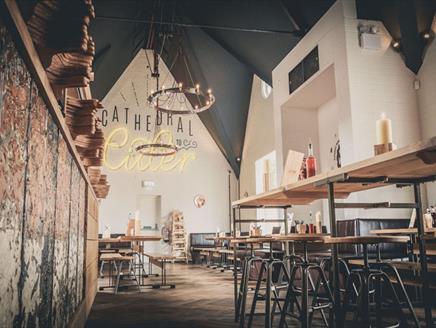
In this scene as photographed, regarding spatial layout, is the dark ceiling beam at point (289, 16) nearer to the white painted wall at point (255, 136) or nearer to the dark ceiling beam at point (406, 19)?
the dark ceiling beam at point (406, 19)

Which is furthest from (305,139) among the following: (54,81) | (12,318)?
(12,318)

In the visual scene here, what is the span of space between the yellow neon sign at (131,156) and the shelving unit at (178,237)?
1509 mm

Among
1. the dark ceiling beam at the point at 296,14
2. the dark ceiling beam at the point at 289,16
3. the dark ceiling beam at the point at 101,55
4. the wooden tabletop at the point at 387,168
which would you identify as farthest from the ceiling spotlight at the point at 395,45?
the dark ceiling beam at the point at 101,55

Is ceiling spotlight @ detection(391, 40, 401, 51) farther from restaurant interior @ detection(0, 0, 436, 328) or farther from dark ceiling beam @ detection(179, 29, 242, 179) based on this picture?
dark ceiling beam @ detection(179, 29, 242, 179)

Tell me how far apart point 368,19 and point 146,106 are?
8.47 metres

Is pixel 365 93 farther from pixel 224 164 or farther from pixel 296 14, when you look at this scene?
pixel 224 164

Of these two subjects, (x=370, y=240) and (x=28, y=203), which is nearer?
(x=28, y=203)

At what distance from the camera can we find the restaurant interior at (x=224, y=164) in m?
1.61

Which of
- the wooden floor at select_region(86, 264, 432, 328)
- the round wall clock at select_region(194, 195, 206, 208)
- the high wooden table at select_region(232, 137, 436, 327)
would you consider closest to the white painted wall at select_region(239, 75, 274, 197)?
the round wall clock at select_region(194, 195, 206, 208)

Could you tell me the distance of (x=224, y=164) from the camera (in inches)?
569

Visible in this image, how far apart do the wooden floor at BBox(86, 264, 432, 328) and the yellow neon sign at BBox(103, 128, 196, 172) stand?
701cm

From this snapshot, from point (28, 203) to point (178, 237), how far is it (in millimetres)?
12062

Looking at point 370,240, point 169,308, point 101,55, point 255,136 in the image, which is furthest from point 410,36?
point 101,55

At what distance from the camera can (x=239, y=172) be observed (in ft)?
46.9
